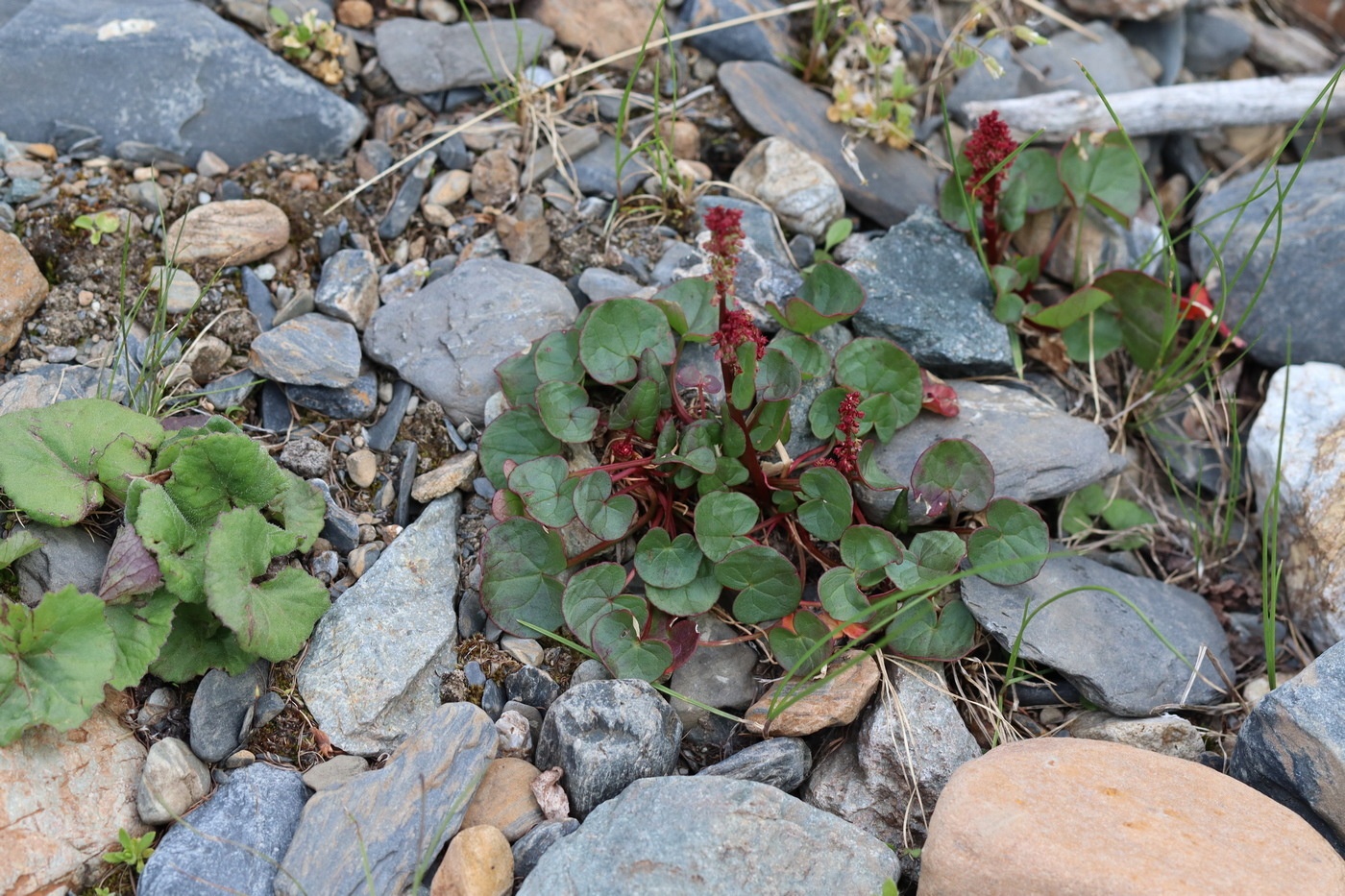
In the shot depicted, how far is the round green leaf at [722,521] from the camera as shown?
2.90 m

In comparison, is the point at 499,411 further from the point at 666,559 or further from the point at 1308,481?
the point at 1308,481

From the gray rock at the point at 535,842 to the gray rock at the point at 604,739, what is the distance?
0.09 m

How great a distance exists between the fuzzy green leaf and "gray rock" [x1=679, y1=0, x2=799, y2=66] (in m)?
3.28

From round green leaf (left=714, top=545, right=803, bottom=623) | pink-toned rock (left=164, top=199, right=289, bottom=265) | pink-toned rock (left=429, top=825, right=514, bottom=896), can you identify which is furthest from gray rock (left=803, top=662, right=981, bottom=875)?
pink-toned rock (left=164, top=199, right=289, bottom=265)

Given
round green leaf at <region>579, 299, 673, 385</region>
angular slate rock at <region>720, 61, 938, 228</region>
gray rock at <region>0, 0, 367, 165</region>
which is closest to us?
round green leaf at <region>579, 299, 673, 385</region>

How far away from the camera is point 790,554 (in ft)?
10.7

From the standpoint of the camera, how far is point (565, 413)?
3.08m

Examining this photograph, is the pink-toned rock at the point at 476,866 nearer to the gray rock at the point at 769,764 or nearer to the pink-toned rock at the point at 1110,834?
the gray rock at the point at 769,764

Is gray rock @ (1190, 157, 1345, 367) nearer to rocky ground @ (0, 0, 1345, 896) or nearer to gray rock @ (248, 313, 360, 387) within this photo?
rocky ground @ (0, 0, 1345, 896)

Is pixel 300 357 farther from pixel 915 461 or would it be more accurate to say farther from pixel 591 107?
pixel 915 461

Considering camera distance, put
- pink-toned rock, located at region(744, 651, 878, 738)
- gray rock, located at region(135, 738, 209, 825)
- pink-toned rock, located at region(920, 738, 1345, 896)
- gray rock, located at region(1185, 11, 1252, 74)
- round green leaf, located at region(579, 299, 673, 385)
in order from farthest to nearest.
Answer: gray rock, located at region(1185, 11, 1252, 74) < round green leaf, located at region(579, 299, 673, 385) < pink-toned rock, located at region(744, 651, 878, 738) < gray rock, located at region(135, 738, 209, 825) < pink-toned rock, located at region(920, 738, 1345, 896)

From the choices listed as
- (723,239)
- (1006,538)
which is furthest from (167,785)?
(1006,538)

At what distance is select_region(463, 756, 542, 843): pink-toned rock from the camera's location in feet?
8.56

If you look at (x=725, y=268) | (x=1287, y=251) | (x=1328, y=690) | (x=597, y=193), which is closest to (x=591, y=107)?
(x=597, y=193)
